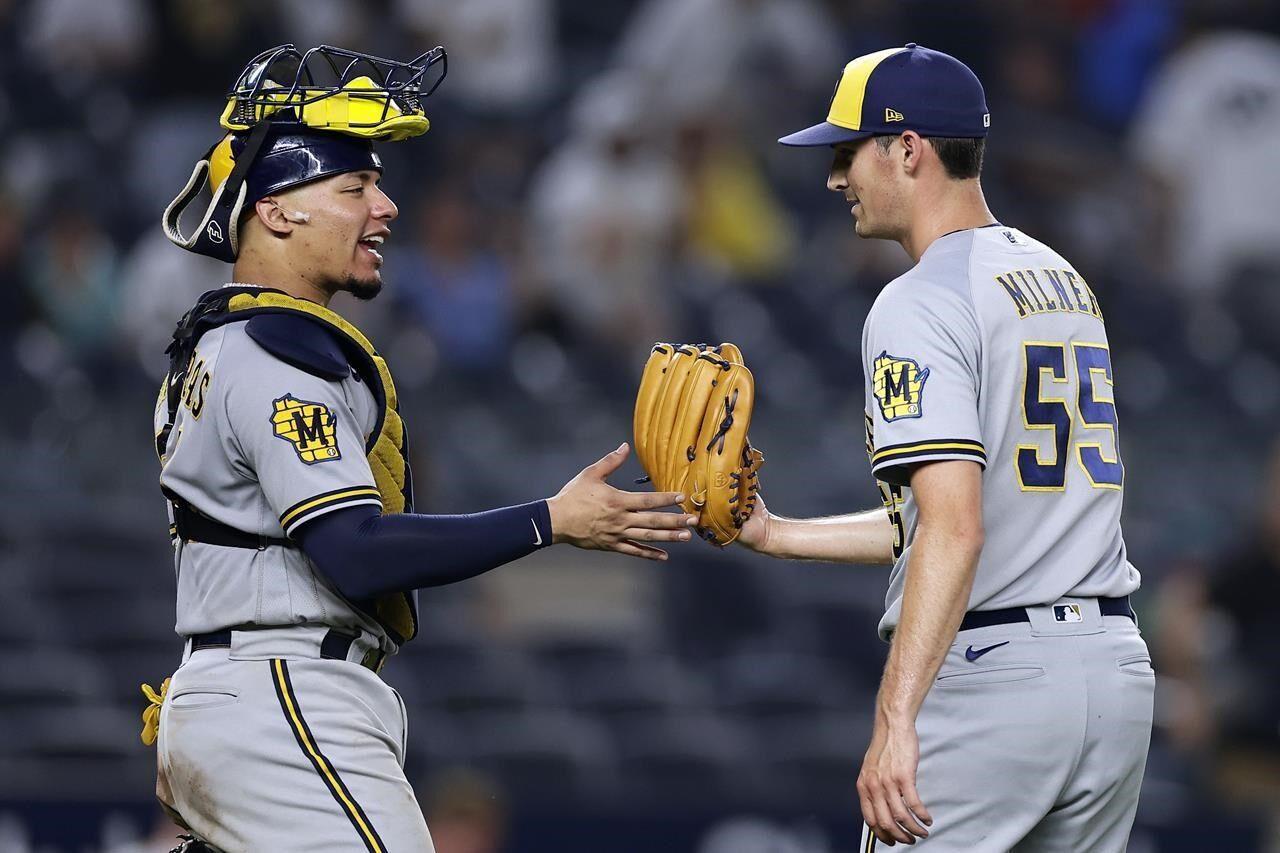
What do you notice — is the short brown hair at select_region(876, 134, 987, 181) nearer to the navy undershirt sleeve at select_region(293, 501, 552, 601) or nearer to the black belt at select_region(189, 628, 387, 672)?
the navy undershirt sleeve at select_region(293, 501, 552, 601)

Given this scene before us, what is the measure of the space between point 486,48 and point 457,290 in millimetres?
1940

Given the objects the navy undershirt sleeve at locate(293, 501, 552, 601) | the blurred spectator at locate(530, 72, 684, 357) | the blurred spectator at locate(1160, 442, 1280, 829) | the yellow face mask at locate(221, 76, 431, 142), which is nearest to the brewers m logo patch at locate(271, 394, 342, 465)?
the navy undershirt sleeve at locate(293, 501, 552, 601)

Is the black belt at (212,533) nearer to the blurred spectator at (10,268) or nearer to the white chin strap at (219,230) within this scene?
the white chin strap at (219,230)

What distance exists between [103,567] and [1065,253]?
560cm

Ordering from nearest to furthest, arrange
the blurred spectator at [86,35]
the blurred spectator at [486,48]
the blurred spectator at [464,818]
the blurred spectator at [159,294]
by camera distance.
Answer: the blurred spectator at [464,818], the blurred spectator at [159,294], the blurred spectator at [86,35], the blurred spectator at [486,48]

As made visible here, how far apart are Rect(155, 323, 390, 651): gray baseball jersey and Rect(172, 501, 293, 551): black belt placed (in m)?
0.01

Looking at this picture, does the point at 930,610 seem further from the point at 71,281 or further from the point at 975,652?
the point at 71,281

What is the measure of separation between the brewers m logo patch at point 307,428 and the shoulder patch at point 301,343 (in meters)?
0.06

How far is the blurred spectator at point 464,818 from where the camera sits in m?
5.70

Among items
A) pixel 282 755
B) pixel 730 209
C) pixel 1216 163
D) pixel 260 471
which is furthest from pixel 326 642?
pixel 1216 163

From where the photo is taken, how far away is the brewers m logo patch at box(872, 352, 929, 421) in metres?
2.97

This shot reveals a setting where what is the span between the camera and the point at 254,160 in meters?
3.19

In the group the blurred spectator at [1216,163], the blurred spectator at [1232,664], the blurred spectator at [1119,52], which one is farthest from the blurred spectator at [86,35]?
the blurred spectator at [1232,664]

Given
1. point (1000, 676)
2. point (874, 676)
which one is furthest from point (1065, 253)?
point (1000, 676)
